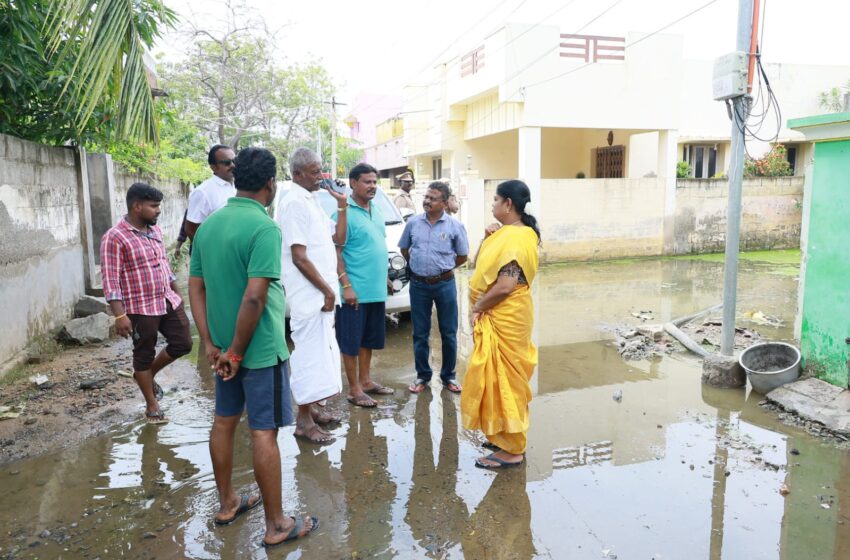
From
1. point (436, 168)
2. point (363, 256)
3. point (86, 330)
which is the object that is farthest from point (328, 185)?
point (436, 168)

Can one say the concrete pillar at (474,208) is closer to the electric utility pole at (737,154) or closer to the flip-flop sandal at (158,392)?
the electric utility pole at (737,154)

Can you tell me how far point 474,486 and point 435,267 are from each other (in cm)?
192

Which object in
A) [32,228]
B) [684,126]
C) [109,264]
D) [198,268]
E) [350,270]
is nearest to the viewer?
[198,268]

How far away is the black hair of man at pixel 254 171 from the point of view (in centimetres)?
286

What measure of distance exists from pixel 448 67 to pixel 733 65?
45.6 ft

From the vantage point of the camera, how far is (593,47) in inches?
548

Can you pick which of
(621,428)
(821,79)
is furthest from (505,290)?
(821,79)

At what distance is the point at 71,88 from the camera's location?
6492 millimetres

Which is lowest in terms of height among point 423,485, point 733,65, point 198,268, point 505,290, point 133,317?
point 423,485

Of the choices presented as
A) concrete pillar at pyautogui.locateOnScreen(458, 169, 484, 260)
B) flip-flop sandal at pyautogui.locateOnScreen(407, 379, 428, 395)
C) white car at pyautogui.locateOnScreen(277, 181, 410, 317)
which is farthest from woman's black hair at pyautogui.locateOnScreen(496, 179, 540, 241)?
concrete pillar at pyautogui.locateOnScreen(458, 169, 484, 260)

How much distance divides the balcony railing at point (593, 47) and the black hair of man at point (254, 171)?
12.5 metres

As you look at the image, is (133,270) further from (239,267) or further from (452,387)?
(452,387)

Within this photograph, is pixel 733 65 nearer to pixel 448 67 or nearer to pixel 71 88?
pixel 71 88

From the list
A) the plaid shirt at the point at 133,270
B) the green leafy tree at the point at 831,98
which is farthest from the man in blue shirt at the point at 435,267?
the green leafy tree at the point at 831,98
